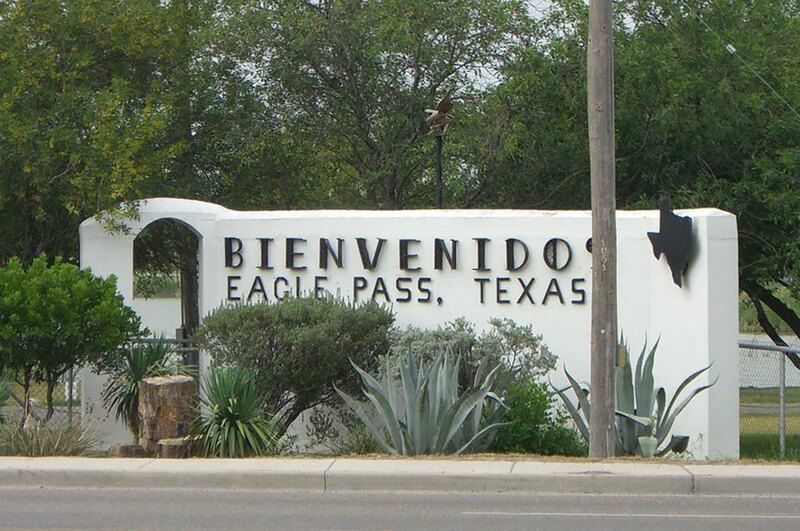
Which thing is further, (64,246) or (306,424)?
A: (64,246)

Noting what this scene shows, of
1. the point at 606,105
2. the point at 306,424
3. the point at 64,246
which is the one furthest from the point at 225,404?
the point at 64,246

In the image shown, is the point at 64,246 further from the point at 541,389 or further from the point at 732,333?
the point at 732,333

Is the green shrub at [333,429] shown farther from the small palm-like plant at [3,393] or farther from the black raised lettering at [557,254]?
the small palm-like plant at [3,393]

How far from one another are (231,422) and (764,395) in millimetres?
15633

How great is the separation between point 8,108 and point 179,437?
5.76 metres

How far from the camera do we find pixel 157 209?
1620 centimetres

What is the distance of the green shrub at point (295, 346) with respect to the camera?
14.1 metres

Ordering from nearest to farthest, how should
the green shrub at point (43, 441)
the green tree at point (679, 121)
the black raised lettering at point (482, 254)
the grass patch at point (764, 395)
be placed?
the green shrub at point (43, 441), the black raised lettering at point (482, 254), the green tree at point (679, 121), the grass patch at point (764, 395)

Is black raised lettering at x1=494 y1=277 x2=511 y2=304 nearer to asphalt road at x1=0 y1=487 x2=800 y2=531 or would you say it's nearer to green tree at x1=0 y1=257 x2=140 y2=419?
green tree at x1=0 y1=257 x2=140 y2=419

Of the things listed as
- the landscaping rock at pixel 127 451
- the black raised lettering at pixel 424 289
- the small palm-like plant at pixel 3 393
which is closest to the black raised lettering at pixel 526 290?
the black raised lettering at pixel 424 289

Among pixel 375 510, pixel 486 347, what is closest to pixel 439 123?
pixel 486 347

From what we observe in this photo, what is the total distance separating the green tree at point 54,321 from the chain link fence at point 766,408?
24.1ft

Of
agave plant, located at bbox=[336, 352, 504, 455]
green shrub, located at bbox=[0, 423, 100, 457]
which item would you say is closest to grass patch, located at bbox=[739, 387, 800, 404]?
agave plant, located at bbox=[336, 352, 504, 455]

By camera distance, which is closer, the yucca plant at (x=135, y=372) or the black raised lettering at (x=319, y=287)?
the yucca plant at (x=135, y=372)
